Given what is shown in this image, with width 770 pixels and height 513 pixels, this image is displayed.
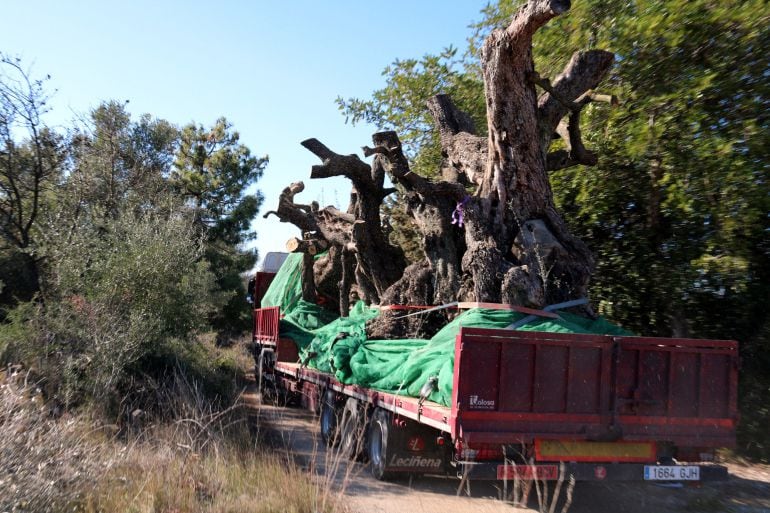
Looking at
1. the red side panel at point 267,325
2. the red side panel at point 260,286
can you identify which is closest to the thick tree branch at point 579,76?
the red side panel at point 267,325

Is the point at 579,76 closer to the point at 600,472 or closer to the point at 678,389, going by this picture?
the point at 678,389

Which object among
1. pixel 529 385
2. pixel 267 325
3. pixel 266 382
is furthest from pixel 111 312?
pixel 529 385

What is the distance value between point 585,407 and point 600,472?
0.58m

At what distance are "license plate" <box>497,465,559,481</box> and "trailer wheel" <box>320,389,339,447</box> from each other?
3740mm

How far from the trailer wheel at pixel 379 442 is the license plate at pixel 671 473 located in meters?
2.60

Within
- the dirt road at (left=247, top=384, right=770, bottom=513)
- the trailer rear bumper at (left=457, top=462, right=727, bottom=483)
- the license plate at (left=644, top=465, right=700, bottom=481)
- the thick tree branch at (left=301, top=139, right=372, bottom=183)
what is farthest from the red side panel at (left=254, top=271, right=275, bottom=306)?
the license plate at (left=644, top=465, right=700, bottom=481)

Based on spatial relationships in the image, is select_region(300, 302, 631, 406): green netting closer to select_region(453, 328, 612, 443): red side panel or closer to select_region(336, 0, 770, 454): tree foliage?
select_region(453, 328, 612, 443): red side panel

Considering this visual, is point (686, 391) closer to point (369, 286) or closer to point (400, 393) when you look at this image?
point (400, 393)

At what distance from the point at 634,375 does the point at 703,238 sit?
12.9ft

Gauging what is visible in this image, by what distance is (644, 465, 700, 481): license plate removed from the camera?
6.17 m

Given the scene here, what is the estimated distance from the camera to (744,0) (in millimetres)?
8742

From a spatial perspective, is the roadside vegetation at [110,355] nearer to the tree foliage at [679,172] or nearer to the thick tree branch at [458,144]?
the thick tree branch at [458,144]

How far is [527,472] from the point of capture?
5758 millimetres

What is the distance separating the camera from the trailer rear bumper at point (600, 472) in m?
5.73
